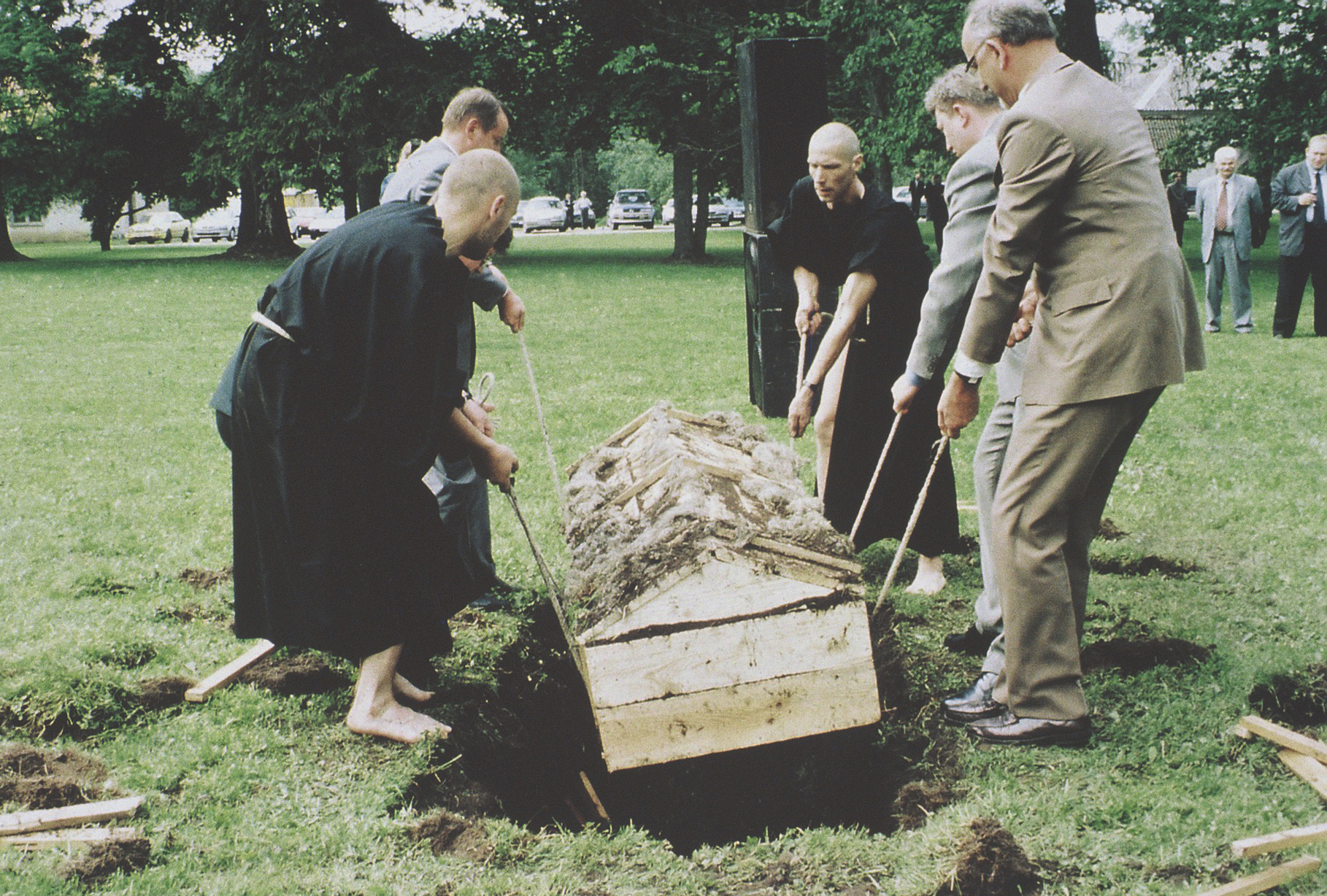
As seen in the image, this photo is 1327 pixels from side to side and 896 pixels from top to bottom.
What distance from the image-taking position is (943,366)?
15.0 ft

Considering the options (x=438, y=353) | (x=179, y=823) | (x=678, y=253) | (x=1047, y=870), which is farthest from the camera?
(x=678, y=253)

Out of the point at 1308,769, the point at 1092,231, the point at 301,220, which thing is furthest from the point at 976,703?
the point at 301,220

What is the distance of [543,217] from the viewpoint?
50625mm

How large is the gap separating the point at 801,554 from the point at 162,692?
249cm

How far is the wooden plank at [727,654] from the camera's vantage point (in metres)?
3.53

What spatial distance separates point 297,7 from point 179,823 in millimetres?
25572

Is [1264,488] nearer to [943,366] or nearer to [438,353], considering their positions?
[943,366]

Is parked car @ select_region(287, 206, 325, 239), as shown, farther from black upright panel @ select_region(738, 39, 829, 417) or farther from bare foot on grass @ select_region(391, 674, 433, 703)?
bare foot on grass @ select_region(391, 674, 433, 703)

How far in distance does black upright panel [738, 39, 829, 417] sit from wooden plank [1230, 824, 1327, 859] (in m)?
6.03

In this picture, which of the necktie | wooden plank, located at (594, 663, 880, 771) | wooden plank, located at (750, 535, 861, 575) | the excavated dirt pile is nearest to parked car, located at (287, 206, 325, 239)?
the necktie

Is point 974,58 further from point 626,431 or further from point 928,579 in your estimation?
point 626,431

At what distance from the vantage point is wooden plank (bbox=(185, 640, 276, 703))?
165 inches

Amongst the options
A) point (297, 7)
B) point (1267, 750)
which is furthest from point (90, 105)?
point (1267, 750)

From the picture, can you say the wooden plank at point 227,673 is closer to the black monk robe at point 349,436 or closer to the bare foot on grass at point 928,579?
the black monk robe at point 349,436
